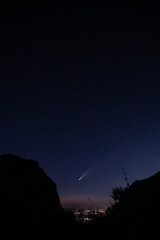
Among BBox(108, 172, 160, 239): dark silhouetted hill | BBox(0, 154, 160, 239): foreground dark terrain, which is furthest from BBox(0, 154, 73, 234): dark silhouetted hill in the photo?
BBox(108, 172, 160, 239): dark silhouetted hill

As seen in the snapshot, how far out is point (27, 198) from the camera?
6562mm

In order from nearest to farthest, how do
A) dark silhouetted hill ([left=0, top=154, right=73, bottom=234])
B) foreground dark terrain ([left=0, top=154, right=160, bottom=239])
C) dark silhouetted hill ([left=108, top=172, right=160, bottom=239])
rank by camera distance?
dark silhouetted hill ([left=108, top=172, right=160, bottom=239])
foreground dark terrain ([left=0, top=154, right=160, bottom=239])
dark silhouetted hill ([left=0, top=154, right=73, bottom=234])

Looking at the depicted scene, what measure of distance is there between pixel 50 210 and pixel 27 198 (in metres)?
1.16

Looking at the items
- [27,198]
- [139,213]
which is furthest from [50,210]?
[139,213]

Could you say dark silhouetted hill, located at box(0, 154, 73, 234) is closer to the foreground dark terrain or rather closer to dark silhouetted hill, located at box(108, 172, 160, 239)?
the foreground dark terrain

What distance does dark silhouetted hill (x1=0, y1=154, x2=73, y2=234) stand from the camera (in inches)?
227

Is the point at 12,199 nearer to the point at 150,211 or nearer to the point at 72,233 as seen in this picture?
the point at 72,233

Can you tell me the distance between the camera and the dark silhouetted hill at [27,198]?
5777 mm

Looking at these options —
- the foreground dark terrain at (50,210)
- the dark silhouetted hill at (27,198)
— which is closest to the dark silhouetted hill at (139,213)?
the foreground dark terrain at (50,210)

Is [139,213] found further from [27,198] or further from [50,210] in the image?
[27,198]

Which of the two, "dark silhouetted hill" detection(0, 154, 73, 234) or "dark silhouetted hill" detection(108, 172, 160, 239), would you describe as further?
"dark silhouetted hill" detection(0, 154, 73, 234)

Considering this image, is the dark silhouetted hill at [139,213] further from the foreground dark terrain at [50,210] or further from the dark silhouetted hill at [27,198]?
the dark silhouetted hill at [27,198]

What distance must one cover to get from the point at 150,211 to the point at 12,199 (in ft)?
15.2

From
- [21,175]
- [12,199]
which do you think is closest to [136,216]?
[12,199]
